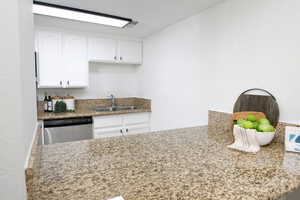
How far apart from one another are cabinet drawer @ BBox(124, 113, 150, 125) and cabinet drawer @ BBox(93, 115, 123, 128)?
124mm

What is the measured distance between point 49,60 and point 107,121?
4.10ft

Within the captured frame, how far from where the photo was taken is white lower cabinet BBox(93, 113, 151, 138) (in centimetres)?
276

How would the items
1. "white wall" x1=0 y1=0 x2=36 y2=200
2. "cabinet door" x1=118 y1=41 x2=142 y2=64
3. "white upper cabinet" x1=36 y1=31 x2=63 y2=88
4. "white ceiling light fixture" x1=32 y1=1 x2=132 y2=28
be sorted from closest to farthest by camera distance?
"white wall" x1=0 y1=0 x2=36 y2=200, "white ceiling light fixture" x1=32 y1=1 x2=132 y2=28, "white upper cabinet" x1=36 y1=31 x2=63 y2=88, "cabinet door" x1=118 y1=41 x2=142 y2=64

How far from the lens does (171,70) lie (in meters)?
2.59

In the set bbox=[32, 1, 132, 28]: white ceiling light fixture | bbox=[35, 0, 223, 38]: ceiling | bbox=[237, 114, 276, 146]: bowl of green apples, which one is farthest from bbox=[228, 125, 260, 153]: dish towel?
bbox=[32, 1, 132, 28]: white ceiling light fixture

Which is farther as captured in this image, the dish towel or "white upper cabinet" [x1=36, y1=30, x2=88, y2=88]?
"white upper cabinet" [x1=36, y1=30, x2=88, y2=88]

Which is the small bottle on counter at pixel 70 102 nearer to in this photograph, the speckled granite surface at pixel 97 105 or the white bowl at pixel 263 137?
the speckled granite surface at pixel 97 105

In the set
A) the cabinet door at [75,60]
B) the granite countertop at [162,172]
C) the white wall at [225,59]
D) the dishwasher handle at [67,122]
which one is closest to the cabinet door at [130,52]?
the white wall at [225,59]

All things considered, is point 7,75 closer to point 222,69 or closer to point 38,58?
point 222,69

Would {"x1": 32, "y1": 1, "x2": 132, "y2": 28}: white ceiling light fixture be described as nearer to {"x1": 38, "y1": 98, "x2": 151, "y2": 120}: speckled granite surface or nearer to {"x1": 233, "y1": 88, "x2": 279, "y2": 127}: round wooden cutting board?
{"x1": 38, "y1": 98, "x2": 151, "y2": 120}: speckled granite surface

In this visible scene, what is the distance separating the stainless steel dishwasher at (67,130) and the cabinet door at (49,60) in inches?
24.5

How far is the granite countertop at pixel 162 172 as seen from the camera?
0.66 m

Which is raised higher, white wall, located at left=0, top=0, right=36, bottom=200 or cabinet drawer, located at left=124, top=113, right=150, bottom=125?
white wall, located at left=0, top=0, right=36, bottom=200

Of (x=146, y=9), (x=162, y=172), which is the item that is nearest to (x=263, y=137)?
(x=162, y=172)
